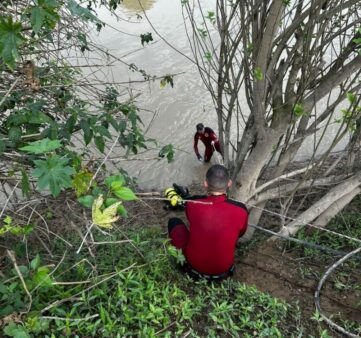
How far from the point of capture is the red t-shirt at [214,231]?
290 centimetres

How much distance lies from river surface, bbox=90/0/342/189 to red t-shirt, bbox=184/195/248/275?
2.00 m

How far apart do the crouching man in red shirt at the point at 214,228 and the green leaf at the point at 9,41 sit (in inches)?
63.7

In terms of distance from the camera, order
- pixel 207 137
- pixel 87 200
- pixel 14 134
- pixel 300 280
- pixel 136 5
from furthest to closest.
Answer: pixel 136 5 < pixel 207 137 < pixel 300 280 < pixel 14 134 < pixel 87 200

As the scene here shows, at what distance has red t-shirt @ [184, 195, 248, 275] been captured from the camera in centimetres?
290

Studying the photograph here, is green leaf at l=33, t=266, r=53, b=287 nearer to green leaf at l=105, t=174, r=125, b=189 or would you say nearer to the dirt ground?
green leaf at l=105, t=174, r=125, b=189

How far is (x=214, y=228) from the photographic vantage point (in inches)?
115

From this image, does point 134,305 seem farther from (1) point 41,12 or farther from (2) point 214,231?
(1) point 41,12

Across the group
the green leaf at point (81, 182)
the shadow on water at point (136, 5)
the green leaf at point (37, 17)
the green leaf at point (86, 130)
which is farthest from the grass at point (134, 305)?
the shadow on water at point (136, 5)

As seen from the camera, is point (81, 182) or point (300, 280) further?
point (300, 280)

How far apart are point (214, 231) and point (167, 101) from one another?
5.98 metres

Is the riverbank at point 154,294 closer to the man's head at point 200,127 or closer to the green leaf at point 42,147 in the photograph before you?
the green leaf at point 42,147

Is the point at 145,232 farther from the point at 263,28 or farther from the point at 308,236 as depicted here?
the point at 263,28

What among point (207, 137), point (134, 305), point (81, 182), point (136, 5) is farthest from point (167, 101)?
point (136, 5)

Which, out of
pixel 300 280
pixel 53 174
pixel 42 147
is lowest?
pixel 300 280
